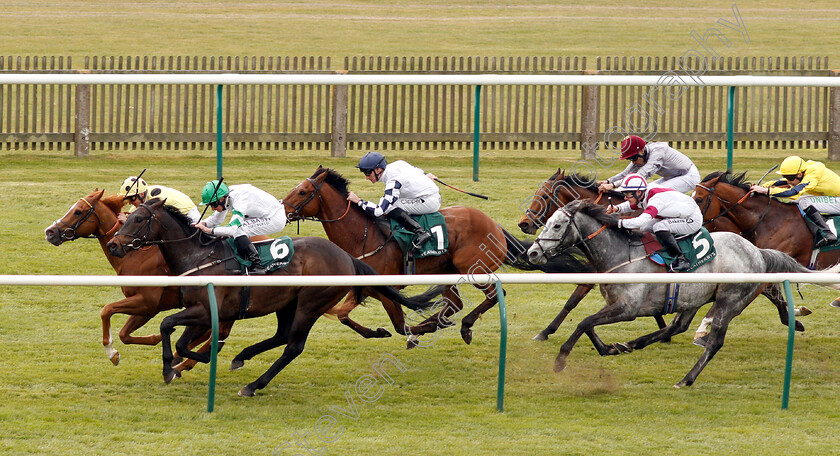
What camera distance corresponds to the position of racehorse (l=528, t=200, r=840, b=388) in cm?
782

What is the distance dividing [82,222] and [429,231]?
2.48 metres

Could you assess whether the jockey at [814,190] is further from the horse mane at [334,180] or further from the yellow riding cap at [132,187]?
the yellow riding cap at [132,187]

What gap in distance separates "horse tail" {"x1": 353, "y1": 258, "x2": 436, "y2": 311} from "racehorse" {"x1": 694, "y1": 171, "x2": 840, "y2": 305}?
2.57 meters

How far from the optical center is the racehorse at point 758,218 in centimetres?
938

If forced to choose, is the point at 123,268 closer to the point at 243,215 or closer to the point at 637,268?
the point at 243,215

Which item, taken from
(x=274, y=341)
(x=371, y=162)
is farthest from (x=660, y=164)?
(x=274, y=341)

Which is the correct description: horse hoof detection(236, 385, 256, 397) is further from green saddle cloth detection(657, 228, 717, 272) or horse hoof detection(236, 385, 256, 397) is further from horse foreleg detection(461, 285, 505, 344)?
green saddle cloth detection(657, 228, 717, 272)

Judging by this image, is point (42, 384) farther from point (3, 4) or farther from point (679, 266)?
point (3, 4)

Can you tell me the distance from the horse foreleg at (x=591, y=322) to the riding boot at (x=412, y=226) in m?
1.54

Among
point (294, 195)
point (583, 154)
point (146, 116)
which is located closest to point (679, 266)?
point (294, 195)

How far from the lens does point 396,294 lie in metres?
7.98

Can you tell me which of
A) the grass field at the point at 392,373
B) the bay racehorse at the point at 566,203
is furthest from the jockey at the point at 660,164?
the grass field at the point at 392,373

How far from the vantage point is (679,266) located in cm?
793

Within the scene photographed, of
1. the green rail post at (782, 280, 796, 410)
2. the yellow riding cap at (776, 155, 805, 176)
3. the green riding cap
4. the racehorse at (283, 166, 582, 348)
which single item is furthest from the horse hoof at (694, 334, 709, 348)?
the green riding cap
